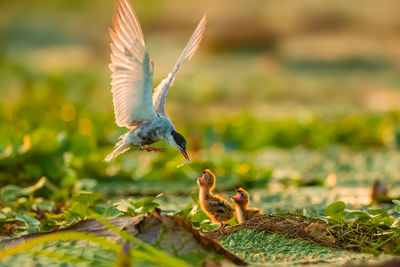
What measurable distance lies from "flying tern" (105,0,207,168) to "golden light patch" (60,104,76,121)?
14.8ft

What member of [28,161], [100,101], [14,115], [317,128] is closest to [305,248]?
[28,161]

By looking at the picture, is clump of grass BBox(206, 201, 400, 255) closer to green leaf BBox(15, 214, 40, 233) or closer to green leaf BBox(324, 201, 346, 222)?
green leaf BBox(324, 201, 346, 222)

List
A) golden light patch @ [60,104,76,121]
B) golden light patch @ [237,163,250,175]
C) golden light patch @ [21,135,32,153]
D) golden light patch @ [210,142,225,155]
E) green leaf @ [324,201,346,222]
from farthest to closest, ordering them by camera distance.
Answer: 1. golden light patch @ [210,142,225,155]
2. golden light patch @ [60,104,76,121]
3. golden light patch @ [237,163,250,175]
4. golden light patch @ [21,135,32,153]
5. green leaf @ [324,201,346,222]

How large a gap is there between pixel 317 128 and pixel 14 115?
12.6ft

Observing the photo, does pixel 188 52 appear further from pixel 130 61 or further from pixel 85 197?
pixel 85 197

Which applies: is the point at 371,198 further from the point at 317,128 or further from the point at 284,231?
the point at 317,128

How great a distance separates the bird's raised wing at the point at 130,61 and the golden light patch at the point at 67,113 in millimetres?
4570

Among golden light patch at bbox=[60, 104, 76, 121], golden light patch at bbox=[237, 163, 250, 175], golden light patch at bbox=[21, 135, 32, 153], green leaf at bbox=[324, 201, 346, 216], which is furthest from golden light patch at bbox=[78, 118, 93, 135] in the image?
green leaf at bbox=[324, 201, 346, 216]

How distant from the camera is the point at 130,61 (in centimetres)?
294

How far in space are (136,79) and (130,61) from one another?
0.09 meters

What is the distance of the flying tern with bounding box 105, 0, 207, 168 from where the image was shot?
293 cm

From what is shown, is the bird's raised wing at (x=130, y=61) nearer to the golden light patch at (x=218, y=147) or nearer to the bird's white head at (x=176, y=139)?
the bird's white head at (x=176, y=139)

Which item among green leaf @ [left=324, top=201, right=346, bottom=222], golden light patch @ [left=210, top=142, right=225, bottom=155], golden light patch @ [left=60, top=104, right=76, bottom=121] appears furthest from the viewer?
golden light patch @ [left=210, top=142, right=225, bottom=155]

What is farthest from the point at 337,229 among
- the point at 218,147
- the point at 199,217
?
the point at 218,147
